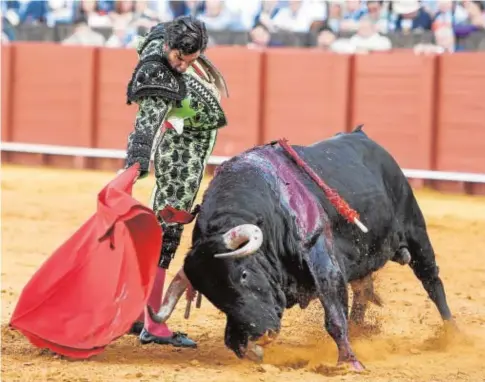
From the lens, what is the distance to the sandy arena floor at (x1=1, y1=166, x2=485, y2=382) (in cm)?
411

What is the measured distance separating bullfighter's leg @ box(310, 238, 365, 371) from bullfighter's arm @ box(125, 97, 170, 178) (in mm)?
711

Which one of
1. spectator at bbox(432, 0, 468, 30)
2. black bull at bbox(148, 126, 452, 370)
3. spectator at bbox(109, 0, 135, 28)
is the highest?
spectator at bbox(432, 0, 468, 30)

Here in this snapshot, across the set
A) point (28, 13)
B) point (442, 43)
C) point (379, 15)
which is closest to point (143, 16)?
point (28, 13)

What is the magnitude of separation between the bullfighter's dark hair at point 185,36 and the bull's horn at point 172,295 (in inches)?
32.1

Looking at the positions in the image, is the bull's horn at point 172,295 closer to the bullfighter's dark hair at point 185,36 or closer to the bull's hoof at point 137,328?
the bull's hoof at point 137,328

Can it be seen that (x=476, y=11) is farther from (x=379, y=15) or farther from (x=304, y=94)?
(x=304, y=94)

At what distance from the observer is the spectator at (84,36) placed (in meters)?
11.6

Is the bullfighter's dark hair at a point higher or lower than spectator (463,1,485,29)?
lower

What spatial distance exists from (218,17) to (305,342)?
6.51 metres

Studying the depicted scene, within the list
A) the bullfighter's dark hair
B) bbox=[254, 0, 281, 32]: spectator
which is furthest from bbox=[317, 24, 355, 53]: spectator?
the bullfighter's dark hair

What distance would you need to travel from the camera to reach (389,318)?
17.9ft

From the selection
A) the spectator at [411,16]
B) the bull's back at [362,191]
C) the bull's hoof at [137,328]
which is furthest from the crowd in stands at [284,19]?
the bull's hoof at [137,328]

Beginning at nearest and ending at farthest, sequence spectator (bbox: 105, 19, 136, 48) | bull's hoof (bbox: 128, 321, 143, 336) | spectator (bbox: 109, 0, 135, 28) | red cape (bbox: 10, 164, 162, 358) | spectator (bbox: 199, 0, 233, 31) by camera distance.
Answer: red cape (bbox: 10, 164, 162, 358)
bull's hoof (bbox: 128, 321, 143, 336)
spectator (bbox: 199, 0, 233, 31)
spectator (bbox: 105, 19, 136, 48)
spectator (bbox: 109, 0, 135, 28)

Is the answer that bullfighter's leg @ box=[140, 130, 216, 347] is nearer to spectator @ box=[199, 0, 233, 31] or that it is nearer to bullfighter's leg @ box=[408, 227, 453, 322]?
bullfighter's leg @ box=[408, 227, 453, 322]
